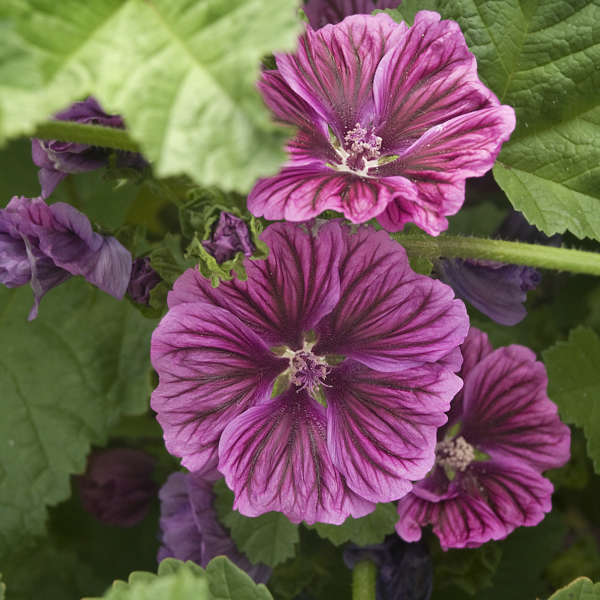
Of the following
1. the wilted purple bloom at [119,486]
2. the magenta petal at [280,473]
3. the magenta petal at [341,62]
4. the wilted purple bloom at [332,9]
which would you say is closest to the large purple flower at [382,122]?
the magenta petal at [341,62]

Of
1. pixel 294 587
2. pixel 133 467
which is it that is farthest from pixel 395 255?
pixel 133 467

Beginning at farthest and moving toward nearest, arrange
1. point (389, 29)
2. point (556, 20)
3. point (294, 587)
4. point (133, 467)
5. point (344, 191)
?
point (133, 467), point (294, 587), point (556, 20), point (389, 29), point (344, 191)

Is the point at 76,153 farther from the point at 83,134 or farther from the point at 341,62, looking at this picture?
the point at 341,62

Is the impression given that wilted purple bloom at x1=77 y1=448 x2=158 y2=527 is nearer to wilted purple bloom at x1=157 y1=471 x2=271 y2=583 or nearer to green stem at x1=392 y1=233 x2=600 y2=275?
wilted purple bloom at x1=157 y1=471 x2=271 y2=583

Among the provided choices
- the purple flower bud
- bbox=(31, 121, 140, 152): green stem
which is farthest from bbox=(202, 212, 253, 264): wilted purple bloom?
the purple flower bud

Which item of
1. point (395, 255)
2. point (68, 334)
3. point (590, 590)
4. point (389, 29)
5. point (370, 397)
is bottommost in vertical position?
point (590, 590)

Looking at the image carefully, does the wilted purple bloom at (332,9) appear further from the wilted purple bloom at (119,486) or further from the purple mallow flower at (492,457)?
the wilted purple bloom at (119,486)

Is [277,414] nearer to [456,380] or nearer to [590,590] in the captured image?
[456,380]
